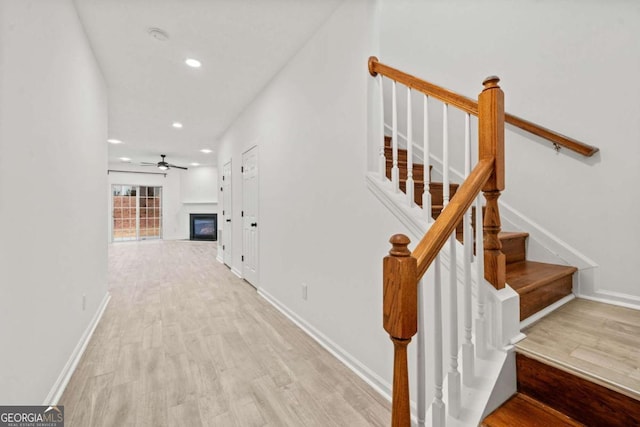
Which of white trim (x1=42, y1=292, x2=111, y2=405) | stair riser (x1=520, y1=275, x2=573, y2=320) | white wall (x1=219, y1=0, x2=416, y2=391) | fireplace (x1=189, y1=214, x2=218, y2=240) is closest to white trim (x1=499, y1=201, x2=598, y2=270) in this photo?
stair riser (x1=520, y1=275, x2=573, y2=320)

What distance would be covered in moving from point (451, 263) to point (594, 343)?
75 cm

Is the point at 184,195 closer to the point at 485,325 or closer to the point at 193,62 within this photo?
the point at 193,62

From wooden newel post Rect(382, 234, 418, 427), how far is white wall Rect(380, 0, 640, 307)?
1686 mm

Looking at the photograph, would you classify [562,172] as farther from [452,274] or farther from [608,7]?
[452,274]

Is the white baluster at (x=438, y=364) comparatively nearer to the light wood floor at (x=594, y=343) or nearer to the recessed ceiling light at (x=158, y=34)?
the light wood floor at (x=594, y=343)

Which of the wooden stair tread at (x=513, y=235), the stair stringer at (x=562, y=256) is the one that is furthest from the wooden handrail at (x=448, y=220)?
the wooden stair tread at (x=513, y=235)

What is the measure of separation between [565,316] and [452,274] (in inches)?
36.2

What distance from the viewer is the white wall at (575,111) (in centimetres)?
162

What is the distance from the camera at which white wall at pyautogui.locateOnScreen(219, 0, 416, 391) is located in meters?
1.88

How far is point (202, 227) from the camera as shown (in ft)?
34.0

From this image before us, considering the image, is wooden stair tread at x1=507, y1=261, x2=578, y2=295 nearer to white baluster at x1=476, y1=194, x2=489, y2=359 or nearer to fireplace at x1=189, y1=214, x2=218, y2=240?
white baluster at x1=476, y1=194, x2=489, y2=359

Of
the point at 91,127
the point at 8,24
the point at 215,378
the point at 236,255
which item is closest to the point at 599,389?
the point at 215,378

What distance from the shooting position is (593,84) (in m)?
1.72

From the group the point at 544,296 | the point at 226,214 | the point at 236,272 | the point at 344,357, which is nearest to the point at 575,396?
the point at 544,296
